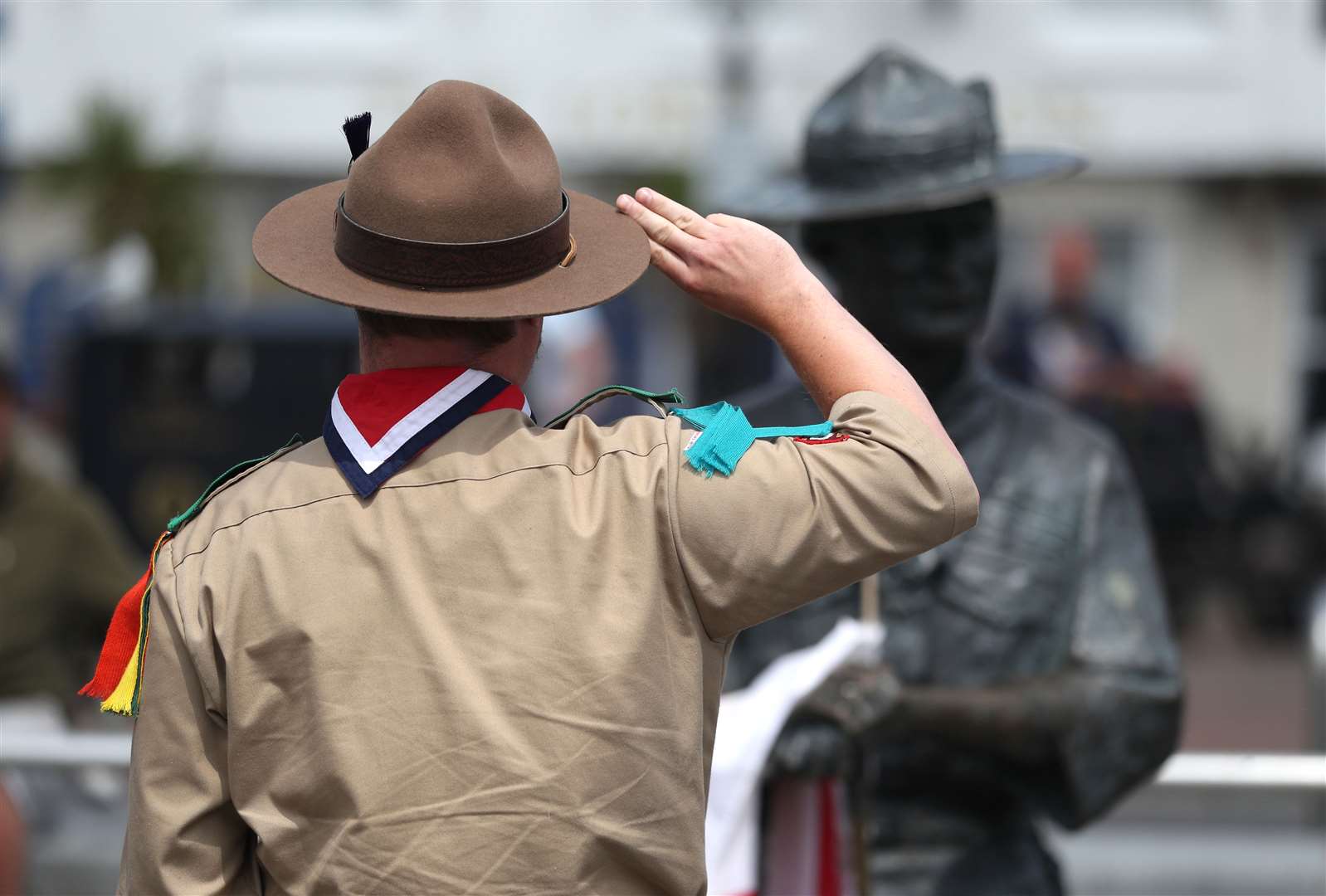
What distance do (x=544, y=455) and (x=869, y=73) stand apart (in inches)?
60.1

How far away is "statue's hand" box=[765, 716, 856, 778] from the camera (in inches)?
104

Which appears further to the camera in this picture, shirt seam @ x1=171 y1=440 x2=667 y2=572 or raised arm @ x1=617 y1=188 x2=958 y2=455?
raised arm @ x1=617 y1=188 x2=958 y2=455

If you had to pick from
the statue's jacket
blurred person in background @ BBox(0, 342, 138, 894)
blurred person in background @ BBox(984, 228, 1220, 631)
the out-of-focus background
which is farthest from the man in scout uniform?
Answer: the out-of-focus background

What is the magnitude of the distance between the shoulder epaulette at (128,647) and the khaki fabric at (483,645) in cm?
6

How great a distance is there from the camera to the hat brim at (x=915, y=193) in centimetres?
279

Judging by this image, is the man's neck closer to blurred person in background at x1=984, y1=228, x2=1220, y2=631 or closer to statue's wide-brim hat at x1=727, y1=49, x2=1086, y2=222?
statue's wide-brim hat at x1=727, y1=49, x2=1086, y2=222

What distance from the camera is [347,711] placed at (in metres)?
1.65

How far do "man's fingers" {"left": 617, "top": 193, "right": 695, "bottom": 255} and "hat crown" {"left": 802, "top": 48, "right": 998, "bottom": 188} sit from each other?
1.06 m

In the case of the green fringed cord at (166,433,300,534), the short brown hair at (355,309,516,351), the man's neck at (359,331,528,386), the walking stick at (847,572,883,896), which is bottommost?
the walking stick at (847,572,883,896)

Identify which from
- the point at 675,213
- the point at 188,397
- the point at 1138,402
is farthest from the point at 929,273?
the point at 1138,402

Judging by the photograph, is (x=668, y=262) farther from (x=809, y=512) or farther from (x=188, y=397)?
(x=188, y=397)

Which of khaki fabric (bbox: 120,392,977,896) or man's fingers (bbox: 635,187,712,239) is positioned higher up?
man's fingers (bbox: 635,187,712,239)

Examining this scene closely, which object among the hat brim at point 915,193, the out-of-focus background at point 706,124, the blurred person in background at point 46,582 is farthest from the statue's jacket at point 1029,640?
the out-of-focus background at point 706,124

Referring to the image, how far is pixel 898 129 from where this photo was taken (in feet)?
9.52
